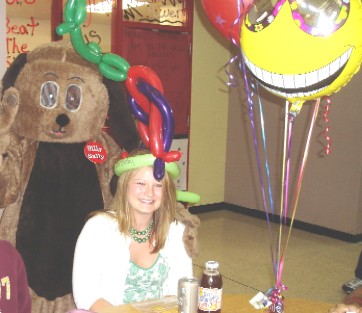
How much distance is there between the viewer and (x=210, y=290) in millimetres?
1492

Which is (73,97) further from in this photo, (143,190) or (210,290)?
(210,290)

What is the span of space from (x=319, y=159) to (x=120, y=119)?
294 cm

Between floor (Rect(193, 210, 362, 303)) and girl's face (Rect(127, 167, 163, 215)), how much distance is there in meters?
1.76

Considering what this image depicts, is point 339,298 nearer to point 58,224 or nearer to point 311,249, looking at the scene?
point 311,249

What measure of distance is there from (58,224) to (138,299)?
0.50 metres

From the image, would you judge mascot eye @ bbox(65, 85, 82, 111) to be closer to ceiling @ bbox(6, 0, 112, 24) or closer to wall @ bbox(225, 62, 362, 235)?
ceiling @ bbox(6, 0, 112, 24)

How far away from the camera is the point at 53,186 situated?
214 centimetres

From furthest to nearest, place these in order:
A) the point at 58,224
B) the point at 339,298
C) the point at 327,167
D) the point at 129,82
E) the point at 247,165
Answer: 1. the point at 247,165
2. the point at 327,167
3. the point at 339,298
4. the point at 58,224
5. the point at 129,82

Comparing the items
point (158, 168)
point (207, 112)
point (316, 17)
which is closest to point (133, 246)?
point (158, 168)

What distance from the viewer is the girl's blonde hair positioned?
1.83 meters

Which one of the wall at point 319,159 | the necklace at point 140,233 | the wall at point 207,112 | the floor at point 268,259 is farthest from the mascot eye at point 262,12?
the wall at point 207,112

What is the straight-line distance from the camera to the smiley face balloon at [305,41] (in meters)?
1.42

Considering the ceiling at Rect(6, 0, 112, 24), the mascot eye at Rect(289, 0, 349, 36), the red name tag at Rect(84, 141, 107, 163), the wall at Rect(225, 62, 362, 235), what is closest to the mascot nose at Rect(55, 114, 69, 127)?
the red name tag at Rect(84, 141, 107, 163)

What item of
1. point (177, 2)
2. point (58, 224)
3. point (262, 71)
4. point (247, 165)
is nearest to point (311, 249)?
point (247, 165)
